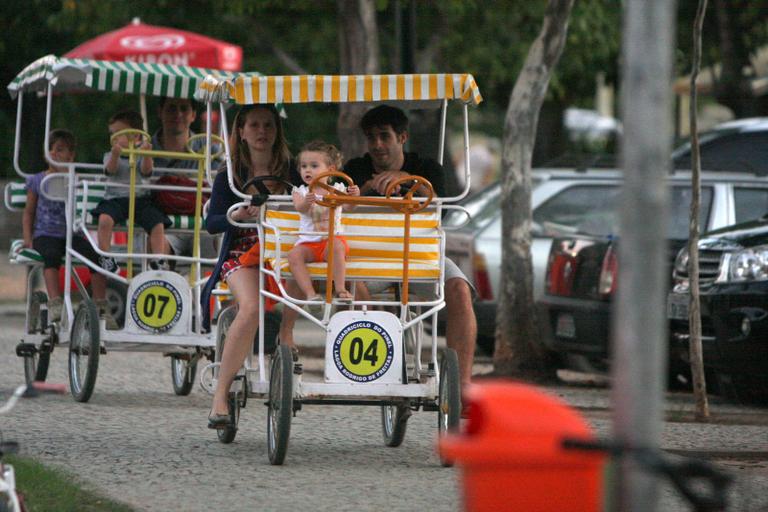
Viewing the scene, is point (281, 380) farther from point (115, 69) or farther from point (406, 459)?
point (115, 69)

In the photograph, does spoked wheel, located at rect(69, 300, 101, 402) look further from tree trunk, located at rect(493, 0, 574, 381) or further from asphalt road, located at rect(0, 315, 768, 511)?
tree trunk, located at rect(493, 0, 574, 381)

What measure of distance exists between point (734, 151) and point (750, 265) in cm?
551

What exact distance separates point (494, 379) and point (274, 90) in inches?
194

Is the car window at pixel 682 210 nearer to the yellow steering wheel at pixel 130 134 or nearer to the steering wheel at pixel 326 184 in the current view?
the yellow steering wheel at pixel 130 134

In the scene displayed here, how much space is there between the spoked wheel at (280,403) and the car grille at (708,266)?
4.37 meters

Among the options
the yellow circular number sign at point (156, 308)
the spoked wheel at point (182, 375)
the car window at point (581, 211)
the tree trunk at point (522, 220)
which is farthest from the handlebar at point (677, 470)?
the car window at point (581, 211)

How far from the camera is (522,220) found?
1270cm

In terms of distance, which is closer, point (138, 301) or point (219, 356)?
point (219, 356)

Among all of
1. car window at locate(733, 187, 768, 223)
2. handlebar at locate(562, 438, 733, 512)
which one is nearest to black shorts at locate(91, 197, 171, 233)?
car window at locate(733, 187, 768, 223)

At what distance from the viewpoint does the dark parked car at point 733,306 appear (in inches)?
421

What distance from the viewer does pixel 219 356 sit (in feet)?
28.9

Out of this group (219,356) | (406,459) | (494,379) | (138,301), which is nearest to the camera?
(406,459)

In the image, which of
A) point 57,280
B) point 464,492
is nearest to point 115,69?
point 57,280

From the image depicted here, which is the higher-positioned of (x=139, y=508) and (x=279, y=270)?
(x=279, y=270)
